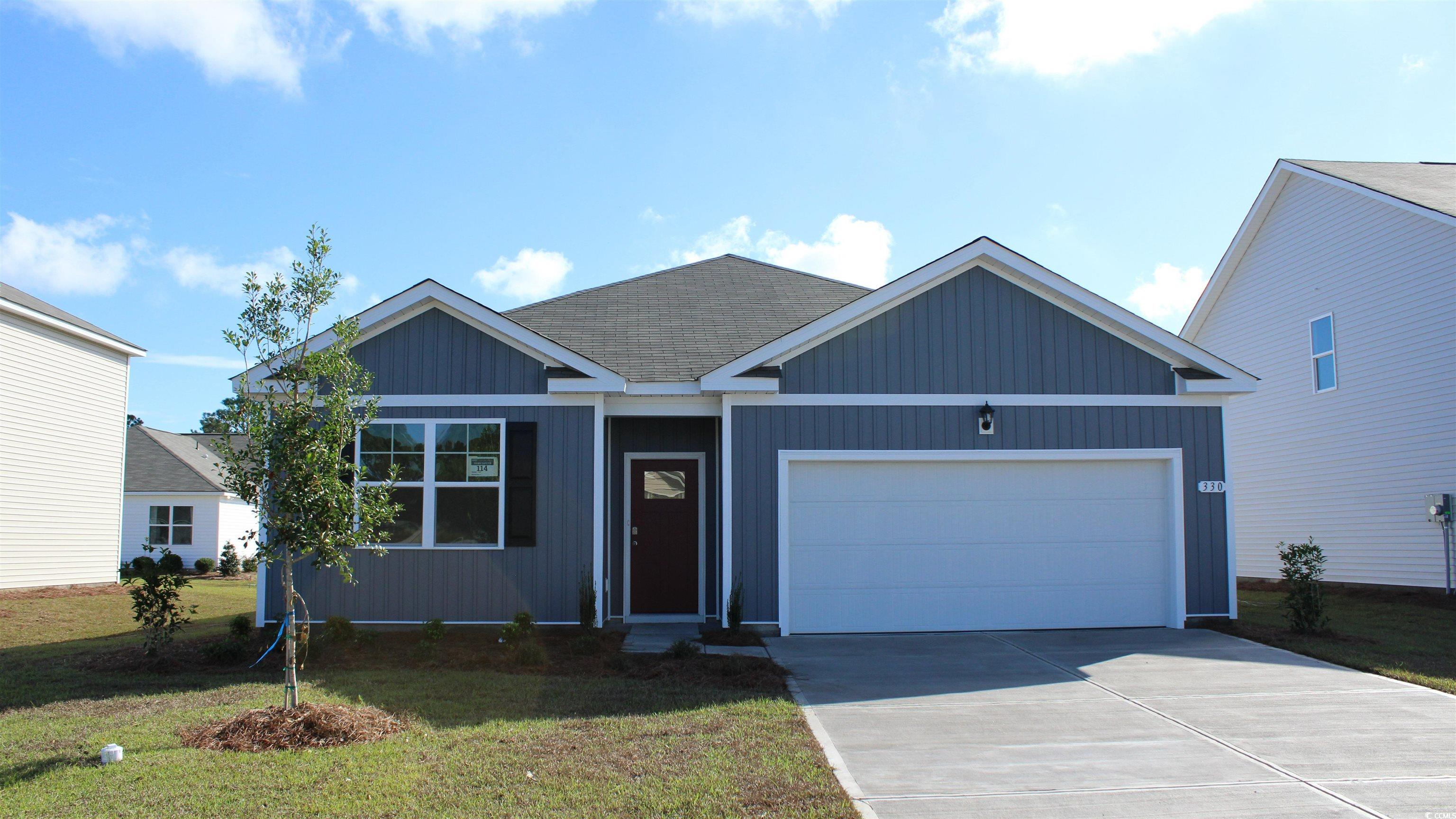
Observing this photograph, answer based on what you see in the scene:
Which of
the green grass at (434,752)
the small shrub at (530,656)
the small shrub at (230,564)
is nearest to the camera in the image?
the green grass at (434,752)

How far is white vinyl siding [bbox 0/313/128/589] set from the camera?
17250mm

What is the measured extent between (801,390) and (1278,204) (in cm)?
1244

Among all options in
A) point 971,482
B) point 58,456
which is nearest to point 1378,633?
point 971,482

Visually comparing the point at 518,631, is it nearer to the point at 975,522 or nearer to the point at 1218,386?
the point at 975,522

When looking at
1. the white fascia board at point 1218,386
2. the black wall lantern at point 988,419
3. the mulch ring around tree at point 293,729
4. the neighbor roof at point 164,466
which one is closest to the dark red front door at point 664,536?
the black wall lantern at point 988,419

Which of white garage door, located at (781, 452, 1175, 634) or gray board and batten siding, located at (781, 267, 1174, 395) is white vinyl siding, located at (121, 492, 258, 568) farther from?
gray board and batten siding, located at (781, 267, 1174, 395)

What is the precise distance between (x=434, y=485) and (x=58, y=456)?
12.5 m

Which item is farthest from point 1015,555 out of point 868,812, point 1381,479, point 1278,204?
point 1278,204

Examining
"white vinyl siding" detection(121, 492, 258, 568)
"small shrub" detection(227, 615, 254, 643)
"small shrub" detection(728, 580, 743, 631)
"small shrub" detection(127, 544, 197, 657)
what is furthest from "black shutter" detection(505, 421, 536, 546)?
"white vinyl siding" detection(121, 492, 258, 568)

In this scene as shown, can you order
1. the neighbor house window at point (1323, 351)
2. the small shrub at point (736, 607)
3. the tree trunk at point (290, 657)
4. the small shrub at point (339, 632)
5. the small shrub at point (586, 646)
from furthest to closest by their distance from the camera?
the neighbor house window at point (1323, 351) → the small shrub at point (736, 607) → the small shrub at point (339, 632) → the small shrub at point (586, 646) → the tree trunk at point (290, 657)

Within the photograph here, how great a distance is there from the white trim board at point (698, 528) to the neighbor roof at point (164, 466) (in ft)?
64.6

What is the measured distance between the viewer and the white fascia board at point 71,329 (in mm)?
17109

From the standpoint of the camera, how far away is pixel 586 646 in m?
9.52

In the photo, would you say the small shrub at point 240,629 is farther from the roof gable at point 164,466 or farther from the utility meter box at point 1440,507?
the roof gable at point 164,466
